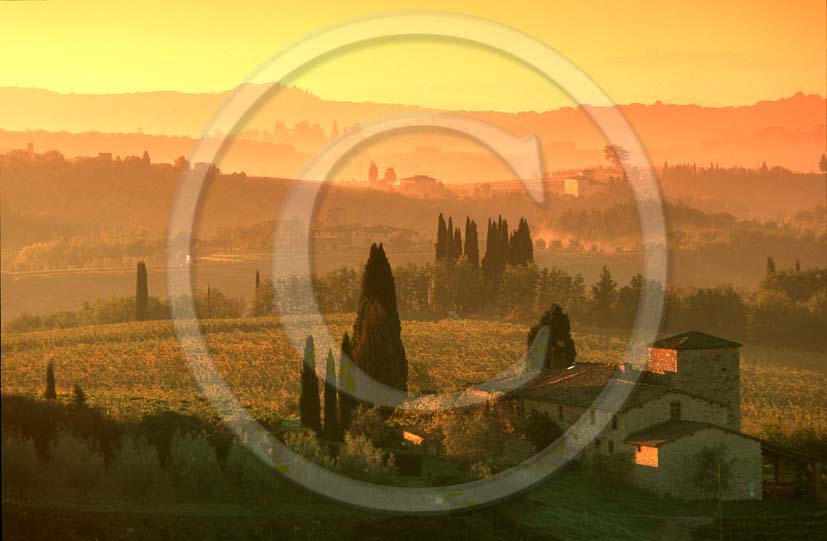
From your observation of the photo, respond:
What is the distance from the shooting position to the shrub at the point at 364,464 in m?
42.0

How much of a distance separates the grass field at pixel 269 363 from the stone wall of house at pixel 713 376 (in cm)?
465

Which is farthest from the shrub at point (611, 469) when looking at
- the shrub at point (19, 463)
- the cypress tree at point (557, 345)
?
the shrub at point (19, 463)

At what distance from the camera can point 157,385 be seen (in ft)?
212

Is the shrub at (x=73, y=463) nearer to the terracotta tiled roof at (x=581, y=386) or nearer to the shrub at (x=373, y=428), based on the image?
the shrub at (x=373, y=428)

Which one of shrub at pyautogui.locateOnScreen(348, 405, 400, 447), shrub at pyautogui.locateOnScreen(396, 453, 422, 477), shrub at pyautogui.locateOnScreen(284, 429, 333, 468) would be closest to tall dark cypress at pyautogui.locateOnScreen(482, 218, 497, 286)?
shrub at pyautogui.locateOnScreen(348, 405, 400, 447)

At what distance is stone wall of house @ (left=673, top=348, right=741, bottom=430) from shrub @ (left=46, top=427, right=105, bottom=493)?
26.4m

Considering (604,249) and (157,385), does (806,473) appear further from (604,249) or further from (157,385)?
(604,249)

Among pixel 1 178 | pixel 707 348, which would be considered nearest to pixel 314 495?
pixel 707 348

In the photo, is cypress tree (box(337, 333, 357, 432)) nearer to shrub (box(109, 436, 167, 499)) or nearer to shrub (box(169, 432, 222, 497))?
shrub (box(169, 432, 222, 497))

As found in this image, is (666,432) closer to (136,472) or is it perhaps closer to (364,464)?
(364,464)

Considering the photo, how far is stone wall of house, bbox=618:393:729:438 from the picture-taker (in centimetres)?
4762

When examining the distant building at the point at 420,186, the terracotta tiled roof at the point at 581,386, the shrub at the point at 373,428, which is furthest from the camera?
the distant building at the point at 420,186

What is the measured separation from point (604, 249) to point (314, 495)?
14793 centimetres

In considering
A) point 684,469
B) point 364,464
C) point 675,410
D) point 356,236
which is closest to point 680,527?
point 684,469
